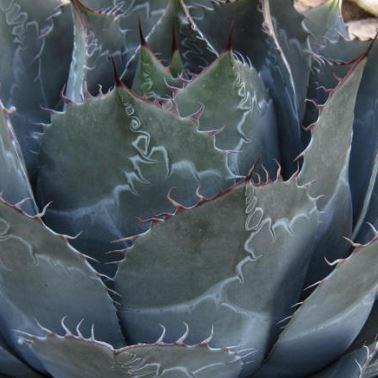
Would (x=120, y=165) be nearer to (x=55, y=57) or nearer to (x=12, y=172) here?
(x=12, y=172)

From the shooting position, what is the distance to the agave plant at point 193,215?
2.95 ft

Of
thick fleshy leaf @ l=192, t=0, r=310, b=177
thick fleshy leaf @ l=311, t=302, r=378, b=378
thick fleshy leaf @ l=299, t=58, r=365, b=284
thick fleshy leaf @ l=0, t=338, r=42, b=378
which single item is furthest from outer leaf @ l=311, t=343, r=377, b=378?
thick fleshy leaf @ l=0, t=338, r=42, b=378

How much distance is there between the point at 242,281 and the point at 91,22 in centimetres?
45

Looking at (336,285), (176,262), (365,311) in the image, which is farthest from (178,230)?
(365,311)

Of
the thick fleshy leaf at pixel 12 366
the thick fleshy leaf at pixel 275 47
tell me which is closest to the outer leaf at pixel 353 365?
the thick fleshy leaf at pixel 275 47

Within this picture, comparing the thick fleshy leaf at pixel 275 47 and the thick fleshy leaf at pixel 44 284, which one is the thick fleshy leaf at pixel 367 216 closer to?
the thick fleshy leaf at pixel 275 47

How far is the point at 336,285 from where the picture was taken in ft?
3.12

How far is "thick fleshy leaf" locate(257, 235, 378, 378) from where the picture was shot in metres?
0.94

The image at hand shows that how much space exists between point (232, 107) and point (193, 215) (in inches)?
8.5

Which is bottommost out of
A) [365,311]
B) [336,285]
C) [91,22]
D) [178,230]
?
[365,311]

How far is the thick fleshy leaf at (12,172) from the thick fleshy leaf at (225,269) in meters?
0.17

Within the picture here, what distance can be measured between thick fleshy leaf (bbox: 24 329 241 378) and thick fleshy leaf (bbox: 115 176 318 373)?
5 cm

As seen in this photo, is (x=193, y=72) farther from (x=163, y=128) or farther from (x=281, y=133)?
(x=163, y=128)

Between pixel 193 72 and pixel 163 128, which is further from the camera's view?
pixel 193 72
